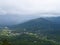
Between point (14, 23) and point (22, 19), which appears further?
point (22, 19)

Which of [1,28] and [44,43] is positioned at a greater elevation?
[1,28]

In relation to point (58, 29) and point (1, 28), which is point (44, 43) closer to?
point (58, 29)

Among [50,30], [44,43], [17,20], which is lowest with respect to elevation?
[44,43]

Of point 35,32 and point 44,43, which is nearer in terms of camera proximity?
point 35,32

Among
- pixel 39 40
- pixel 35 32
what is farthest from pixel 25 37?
pixel 35 32

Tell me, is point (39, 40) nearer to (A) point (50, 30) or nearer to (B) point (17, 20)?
(A) point (50, 30)

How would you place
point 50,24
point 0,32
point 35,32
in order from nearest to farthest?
point 0,32 < point 35,32 < point 50,24

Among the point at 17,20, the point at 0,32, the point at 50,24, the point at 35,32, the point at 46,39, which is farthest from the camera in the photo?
the point at 50,24

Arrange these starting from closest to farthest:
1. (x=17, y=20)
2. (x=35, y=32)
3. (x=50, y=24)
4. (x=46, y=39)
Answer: (x=17, y=20), (x=35, y=32), (x=46, y=39), (x=50, y=24)

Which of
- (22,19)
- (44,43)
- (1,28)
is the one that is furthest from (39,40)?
(1,28)
